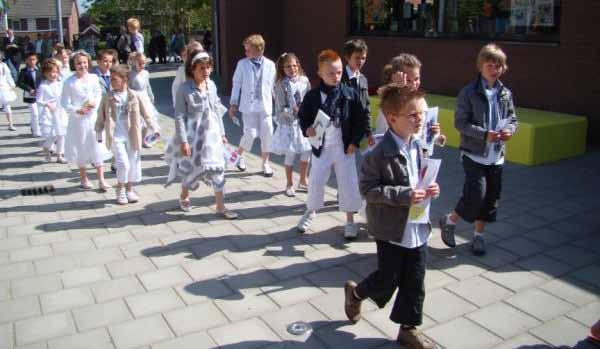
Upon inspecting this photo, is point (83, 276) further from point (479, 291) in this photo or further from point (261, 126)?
point (261, 126)

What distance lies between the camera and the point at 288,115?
6.87m

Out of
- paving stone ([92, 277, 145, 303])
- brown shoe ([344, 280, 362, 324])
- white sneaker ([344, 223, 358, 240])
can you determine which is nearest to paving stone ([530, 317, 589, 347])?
brown shoe ([344, 280, 362, 324])

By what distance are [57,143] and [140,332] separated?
5883 millimetres

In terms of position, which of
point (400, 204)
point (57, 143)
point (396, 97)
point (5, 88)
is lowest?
point (57, 143)

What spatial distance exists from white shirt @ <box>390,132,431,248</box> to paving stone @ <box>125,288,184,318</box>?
68.2 inches

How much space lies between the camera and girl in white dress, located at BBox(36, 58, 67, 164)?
8547mm

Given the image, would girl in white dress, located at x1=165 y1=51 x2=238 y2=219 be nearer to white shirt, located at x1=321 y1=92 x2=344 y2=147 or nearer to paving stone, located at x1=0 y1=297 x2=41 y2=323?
white shirt, located at x1=321 y1=92 x2=344 y2=147

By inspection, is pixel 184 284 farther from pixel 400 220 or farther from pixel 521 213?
pixel 521 213

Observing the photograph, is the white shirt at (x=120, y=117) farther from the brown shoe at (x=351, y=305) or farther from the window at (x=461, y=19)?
the window at (x=461, y=19)

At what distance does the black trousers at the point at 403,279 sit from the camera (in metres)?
3.52

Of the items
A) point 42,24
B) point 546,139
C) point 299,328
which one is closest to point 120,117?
point 299,328

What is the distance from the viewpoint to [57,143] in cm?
888

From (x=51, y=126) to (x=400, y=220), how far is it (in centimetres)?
707

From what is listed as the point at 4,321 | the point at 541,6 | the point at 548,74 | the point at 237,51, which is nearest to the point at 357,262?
the point at 4,321
